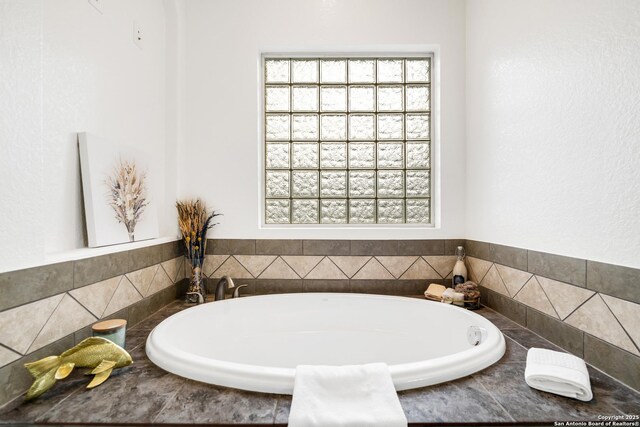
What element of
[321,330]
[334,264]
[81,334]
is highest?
[334,264]

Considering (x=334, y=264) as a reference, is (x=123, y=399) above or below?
below

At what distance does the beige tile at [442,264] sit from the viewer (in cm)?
217

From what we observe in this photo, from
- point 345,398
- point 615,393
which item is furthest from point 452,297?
point 345,398

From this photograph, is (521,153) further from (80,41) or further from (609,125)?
(80,41)

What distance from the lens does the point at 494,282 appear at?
72.7 inches

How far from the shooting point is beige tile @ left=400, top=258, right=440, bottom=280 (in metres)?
2.17

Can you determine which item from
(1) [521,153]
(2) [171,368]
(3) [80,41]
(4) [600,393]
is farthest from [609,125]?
(3) [80,41]

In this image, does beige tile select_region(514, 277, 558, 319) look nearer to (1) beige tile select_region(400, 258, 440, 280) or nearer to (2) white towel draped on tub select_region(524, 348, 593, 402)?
(2) white towel draped on tub select_region(524, 348, 593, 402)

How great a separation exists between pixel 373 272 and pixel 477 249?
68 centimetres

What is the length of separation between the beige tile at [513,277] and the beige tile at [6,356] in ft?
6.78

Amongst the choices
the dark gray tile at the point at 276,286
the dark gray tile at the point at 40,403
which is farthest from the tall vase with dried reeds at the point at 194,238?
the dark gray tile at the point at 40,403

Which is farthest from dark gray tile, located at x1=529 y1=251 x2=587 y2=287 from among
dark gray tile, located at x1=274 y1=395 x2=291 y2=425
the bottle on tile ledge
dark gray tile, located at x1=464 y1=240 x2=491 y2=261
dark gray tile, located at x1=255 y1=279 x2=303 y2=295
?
dark gray tile, located at x1=255 y1=279 x2=303 y2=295

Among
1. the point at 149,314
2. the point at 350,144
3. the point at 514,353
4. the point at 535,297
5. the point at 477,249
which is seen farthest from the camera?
the point at 350,144

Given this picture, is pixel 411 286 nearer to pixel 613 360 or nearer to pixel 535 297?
pixel 535 297
